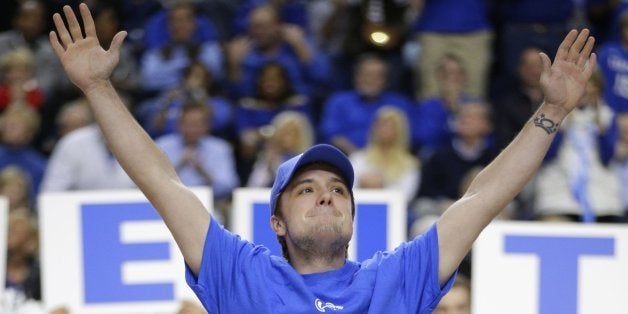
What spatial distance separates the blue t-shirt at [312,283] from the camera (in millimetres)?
3773

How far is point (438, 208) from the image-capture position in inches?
324

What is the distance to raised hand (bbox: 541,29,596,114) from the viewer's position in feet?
13.1

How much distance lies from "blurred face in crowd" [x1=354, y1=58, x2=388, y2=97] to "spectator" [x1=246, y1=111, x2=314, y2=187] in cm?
89

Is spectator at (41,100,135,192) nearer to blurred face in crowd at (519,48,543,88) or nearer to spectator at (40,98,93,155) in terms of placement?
spectator at (40,98,93,155)

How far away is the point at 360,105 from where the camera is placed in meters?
9.34

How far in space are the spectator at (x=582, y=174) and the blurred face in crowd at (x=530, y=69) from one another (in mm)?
696

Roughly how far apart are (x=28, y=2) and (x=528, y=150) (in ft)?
22.6

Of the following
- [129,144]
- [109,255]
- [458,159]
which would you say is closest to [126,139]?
[129,144]

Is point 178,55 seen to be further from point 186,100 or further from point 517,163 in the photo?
point 517,163

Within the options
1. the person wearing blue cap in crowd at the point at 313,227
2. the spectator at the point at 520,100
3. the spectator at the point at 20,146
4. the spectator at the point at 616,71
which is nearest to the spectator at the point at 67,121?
the spectator at the point at 20,146

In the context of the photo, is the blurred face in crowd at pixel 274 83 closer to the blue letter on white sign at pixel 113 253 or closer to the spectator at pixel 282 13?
the spectator at pixel 282 13

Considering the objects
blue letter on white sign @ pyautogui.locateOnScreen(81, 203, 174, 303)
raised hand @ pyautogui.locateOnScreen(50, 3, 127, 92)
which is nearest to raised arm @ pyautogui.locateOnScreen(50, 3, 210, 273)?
raised hand @ pyautogui.locateOnScreen(50, 3, 127, 92)

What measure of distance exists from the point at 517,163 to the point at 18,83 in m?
6.13

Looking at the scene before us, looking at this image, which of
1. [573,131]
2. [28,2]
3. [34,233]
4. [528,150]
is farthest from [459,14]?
[528,150]
